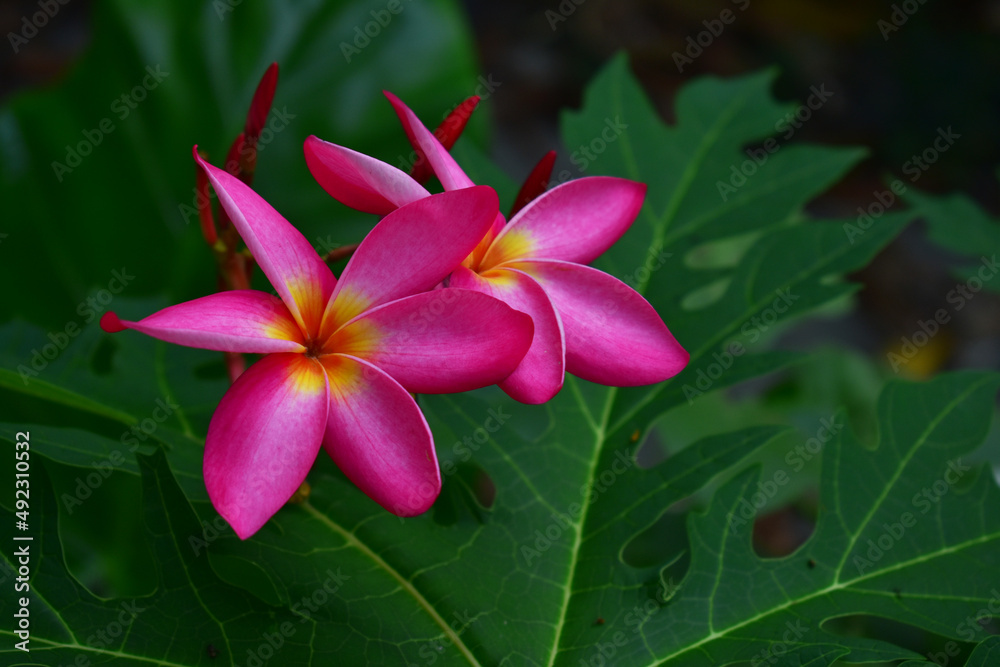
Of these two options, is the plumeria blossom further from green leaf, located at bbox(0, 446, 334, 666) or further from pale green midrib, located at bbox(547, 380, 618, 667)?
pale green midrib, located at bbox(547, 380, 618, 667)

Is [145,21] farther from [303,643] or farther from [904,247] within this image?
[904,247]

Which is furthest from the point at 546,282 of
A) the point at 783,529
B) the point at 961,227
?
the point at 783,529

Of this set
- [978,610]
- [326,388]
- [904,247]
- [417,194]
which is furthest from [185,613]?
[904,247]

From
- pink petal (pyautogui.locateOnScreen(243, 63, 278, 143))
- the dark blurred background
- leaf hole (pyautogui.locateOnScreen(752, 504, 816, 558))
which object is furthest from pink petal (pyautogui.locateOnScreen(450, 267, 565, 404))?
the dark blurred background

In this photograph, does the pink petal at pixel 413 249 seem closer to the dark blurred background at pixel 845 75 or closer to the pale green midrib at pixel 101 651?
the pale green midrib at pixel 101 651

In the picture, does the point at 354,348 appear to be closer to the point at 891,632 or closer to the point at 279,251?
the point at 279,251

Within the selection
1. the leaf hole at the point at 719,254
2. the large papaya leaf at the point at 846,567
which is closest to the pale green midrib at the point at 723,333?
the large papaya leaf at the point at 846,567

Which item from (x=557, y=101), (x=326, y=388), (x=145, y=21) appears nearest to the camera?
(x=326, y=388)
